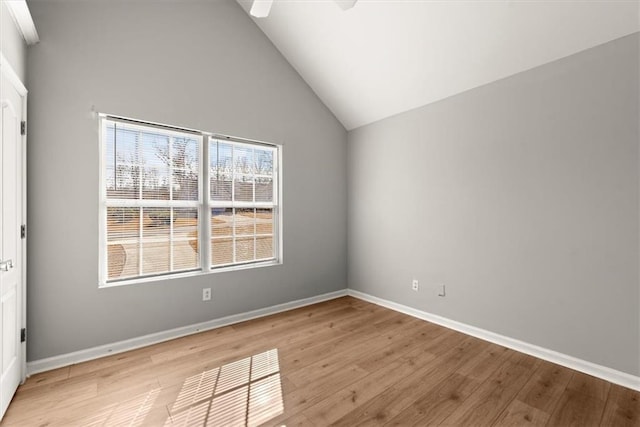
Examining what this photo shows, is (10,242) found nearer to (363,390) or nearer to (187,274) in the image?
(187,274)

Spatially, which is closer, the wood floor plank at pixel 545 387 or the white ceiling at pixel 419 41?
the wood floor plank at pixel 545 387

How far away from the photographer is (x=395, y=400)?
6.46 feet

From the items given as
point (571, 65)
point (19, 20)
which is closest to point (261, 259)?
point (19, 20)

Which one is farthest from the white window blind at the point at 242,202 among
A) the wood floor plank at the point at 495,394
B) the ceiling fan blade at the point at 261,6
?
the wood floor plank at the point at 495,394

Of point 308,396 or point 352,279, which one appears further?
point 352,279

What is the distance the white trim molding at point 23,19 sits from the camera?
1821 millimetres

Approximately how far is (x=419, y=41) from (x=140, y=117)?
2780 millimetres

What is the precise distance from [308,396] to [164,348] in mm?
1535

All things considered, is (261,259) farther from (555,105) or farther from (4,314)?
(555,105)

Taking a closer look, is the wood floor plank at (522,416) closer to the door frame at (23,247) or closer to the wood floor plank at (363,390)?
the wood floor plank at (363,390)

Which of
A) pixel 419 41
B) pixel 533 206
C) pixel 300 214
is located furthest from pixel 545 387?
pixel 419 41

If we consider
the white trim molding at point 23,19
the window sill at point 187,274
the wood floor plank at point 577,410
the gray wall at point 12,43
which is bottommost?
the wood floor plank at point 577,410

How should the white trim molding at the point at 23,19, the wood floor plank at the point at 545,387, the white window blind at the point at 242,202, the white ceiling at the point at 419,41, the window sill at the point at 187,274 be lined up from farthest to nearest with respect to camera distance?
the white window blind at the point at 242,202
the window sill at the point at 187,274
the white ceiling at the point at 419,41
the wood floor plank at the point at 545,387
the white trim molding at the point at 23,19

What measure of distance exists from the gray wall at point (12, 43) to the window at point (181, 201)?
2.03 feet
